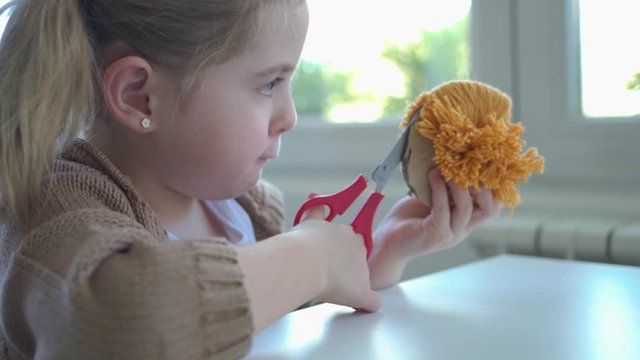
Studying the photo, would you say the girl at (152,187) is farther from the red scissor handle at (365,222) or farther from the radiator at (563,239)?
the radiator at (563,239)

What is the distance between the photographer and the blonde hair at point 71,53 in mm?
604

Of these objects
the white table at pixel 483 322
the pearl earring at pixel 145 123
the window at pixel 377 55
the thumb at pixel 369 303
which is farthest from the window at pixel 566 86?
the pearl earring at pixel 145 123

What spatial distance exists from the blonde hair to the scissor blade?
0.17 m

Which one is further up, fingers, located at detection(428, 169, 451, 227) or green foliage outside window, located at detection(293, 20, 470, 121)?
green foliage outside window, located at detection(293, 20, 470, 121)

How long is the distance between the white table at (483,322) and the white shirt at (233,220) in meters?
0.21

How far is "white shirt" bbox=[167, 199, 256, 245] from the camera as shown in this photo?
89 centimetres

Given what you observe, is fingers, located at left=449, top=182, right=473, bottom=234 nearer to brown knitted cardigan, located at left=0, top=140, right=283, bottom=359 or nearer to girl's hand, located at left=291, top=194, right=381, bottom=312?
girl's hand, located at left=291, top=194, right=381, bottom=312

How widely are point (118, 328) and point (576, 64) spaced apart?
87 cm

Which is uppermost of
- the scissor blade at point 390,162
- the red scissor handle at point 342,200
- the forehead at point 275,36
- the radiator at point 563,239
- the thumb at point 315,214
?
the forehead at point 275,36

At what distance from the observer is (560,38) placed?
3.65 ft

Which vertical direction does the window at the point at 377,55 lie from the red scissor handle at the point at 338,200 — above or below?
above

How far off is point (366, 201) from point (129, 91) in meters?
0.25

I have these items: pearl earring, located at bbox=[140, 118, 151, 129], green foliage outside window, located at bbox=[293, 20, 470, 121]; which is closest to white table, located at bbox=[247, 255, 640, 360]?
pearl earring, located at bbox=[140, 118, 151, 129]

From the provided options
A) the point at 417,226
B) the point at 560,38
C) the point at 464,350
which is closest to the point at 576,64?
the point at 560,38
